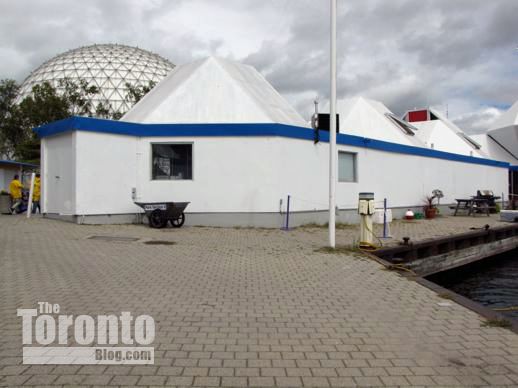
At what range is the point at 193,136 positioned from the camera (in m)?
14.5

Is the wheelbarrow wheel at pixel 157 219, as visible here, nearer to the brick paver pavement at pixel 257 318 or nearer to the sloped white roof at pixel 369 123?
the brick paver pavement at pixel 257 318

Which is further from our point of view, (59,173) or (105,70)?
(105,70)

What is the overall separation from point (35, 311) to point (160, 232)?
298 inches

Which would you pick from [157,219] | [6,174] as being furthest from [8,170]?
[157,219]

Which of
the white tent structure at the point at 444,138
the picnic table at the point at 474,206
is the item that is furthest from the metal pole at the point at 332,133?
the white tent structure at the point at 444,138

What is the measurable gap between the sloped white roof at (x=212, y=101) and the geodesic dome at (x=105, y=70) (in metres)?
30.3

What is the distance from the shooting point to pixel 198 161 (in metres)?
14.5

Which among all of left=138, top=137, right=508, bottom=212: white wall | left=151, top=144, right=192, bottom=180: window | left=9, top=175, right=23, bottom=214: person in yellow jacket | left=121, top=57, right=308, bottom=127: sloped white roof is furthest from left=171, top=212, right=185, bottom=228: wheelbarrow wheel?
left=9, top=175, right=23, bottom=214: person in yellow jacket

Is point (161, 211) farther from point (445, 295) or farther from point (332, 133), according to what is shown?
point (445, 295)

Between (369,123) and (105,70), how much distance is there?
123 ft

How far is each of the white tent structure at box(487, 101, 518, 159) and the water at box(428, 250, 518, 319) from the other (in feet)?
92.1

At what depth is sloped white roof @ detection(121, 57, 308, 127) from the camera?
50.4ft

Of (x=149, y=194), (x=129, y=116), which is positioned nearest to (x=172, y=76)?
(x=129, y=116)

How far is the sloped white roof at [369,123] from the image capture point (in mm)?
23734
